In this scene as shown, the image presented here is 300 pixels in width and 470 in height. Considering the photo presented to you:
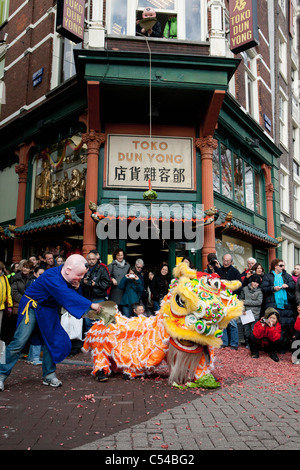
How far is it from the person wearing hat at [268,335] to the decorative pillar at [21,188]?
8578 mm

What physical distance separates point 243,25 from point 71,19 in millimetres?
4787

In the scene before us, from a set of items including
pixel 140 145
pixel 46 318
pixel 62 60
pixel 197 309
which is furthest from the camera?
pixel 62 60

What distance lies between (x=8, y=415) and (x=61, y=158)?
980 cm

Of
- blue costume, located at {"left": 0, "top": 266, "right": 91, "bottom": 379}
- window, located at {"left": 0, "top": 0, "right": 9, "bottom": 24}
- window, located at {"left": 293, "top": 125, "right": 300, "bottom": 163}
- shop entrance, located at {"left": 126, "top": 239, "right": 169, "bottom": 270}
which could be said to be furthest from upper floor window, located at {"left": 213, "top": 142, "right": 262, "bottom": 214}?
window, located at {"left": 0, "top": 0, "right": 9, "bottom": 24}

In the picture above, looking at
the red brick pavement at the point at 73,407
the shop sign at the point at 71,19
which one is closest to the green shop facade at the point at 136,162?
the shop sign at the point at 71,19

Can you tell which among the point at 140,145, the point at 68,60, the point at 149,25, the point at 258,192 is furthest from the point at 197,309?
the point at 258,192

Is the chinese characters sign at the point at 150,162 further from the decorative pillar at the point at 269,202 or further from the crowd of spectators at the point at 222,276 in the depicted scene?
the decorative pillar at the point at 269,202

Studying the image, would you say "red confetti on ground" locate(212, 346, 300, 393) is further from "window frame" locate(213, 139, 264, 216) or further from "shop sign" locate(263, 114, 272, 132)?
"shop sign" locate(263, 114, 272, 132)

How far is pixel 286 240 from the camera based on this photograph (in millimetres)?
19062

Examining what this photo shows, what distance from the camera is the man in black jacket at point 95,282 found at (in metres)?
7.58

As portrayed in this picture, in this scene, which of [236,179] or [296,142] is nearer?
[236,179]

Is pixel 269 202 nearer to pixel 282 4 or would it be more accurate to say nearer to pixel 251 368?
pixel 251 368

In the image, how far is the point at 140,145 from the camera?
37.3 ft

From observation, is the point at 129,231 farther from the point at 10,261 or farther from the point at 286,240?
the point at 286,240
